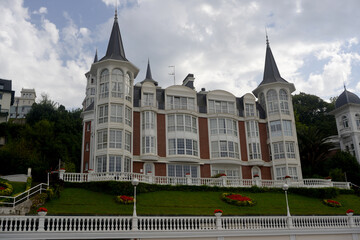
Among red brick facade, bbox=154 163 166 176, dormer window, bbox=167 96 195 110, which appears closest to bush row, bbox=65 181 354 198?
red brick facade, bbox=154 163 166 176

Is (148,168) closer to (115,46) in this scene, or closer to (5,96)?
(115,46)

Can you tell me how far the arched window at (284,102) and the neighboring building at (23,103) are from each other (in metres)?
91.9

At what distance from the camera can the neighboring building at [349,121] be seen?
46344 mm

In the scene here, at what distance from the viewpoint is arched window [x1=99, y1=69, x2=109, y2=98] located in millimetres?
36794

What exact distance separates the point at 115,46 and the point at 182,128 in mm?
12115

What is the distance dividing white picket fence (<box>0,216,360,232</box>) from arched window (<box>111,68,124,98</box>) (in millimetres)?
17395

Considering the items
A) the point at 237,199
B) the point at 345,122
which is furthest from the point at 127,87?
the point at 345,122

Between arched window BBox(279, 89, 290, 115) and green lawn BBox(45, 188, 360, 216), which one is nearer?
green lawn BBox(45, 188, 360, 216)

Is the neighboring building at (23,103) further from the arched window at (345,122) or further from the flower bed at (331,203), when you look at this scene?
the flower bed at (331,203)

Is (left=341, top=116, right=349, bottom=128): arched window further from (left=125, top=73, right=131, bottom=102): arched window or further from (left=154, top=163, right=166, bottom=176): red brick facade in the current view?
(left=125, top=73, right=131, bottom=102): arched window

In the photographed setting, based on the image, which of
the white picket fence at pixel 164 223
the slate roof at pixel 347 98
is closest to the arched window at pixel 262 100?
the slate roof at pixel 347 98

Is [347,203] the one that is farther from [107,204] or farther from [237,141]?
[107,204]

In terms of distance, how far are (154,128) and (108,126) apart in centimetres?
556

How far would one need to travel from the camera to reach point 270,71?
4572 centimetres
